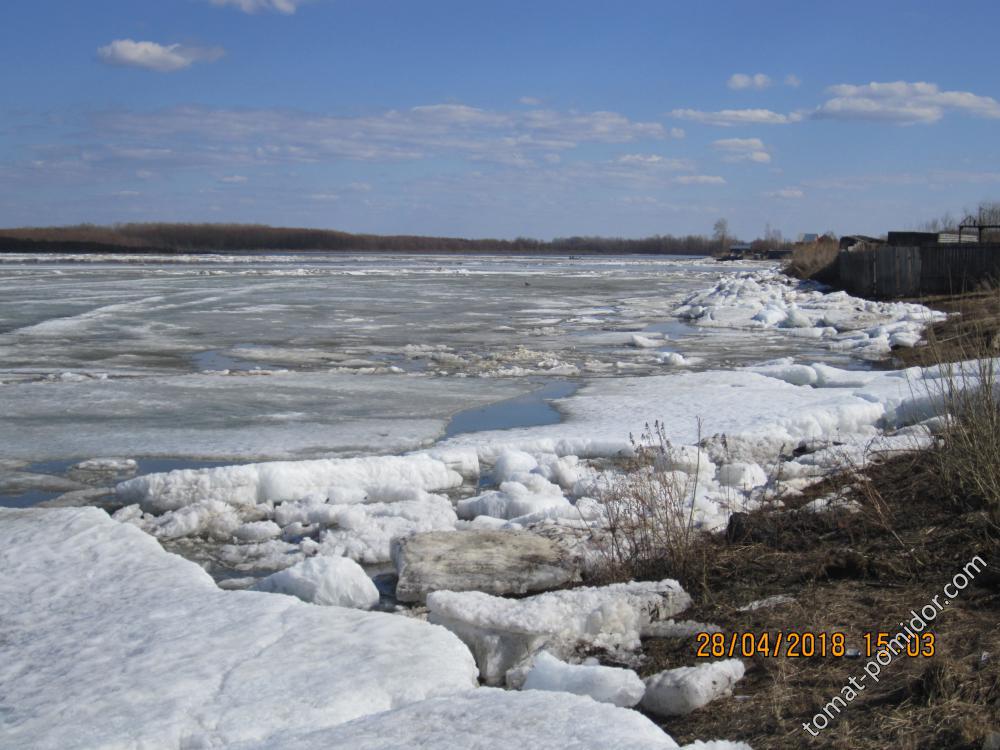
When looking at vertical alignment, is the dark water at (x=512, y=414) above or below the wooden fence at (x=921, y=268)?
below

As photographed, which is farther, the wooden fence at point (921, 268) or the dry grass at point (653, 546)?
the wooden fence at point (921, 268)

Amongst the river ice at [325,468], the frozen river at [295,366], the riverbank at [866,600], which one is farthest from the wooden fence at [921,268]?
the riverbank at [866,600]

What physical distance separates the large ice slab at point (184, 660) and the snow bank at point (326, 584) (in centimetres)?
28

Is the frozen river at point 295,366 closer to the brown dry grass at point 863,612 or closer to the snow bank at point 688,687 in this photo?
the brown dry grass at point 863,612

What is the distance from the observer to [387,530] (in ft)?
20.2

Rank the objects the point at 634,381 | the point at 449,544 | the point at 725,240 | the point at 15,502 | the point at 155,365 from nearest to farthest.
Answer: the point at 449,544, the point at 15,502, the point at 634,381, the point at 155,365, the point at 725,240

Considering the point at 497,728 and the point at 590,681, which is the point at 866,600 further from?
the point at 497,728

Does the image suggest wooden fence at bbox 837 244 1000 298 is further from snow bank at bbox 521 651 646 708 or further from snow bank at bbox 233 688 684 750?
snow bank at bbox 233 688 684 750

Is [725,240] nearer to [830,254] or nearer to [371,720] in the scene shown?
[830,254]

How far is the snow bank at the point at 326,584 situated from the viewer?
4836mm

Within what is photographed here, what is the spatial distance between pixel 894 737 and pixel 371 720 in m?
1.71

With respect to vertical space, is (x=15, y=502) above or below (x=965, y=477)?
below

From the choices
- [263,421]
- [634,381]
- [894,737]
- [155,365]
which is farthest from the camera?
[155,365]

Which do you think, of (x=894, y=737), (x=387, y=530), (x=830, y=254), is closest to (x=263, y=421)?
(x=387, y=530)
